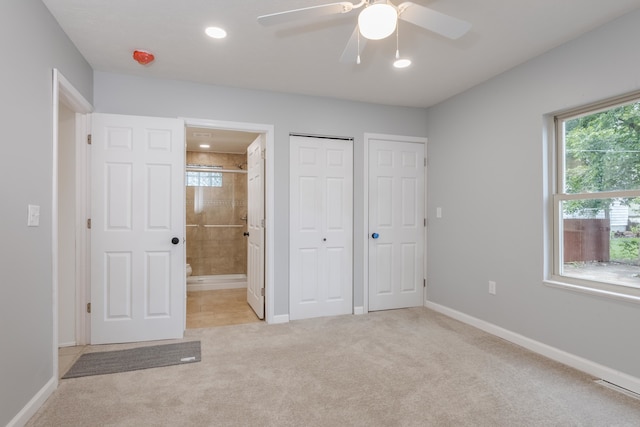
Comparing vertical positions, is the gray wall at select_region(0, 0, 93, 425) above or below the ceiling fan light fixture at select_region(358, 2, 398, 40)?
below

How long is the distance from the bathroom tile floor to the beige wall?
0.75 m

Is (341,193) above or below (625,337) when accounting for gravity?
above

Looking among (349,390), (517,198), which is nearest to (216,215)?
(349,390)

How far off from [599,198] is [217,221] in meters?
5.31

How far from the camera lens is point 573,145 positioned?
2.85 metres

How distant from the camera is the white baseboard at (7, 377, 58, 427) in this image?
187cm

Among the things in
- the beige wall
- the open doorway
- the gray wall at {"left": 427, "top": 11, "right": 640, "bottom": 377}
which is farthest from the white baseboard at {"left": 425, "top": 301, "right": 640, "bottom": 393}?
the beige wall

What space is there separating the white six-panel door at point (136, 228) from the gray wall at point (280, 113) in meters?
0.26

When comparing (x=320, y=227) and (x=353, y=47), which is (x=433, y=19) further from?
(x=320, y=227)

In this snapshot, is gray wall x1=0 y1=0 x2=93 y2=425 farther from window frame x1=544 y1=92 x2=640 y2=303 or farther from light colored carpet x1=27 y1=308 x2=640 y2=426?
window frame x1=544 y1=92 x2=640 y2=303

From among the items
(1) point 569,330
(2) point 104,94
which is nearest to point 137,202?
(2) point 104,94

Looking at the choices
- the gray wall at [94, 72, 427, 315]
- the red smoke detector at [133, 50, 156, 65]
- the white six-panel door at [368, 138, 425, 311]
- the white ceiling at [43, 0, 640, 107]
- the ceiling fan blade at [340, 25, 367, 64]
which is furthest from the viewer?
the white six-panel door at [368, 138, 425, 311]

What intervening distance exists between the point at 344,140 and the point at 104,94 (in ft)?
7.99

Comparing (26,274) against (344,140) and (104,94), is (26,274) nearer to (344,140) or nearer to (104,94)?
(104,94)
